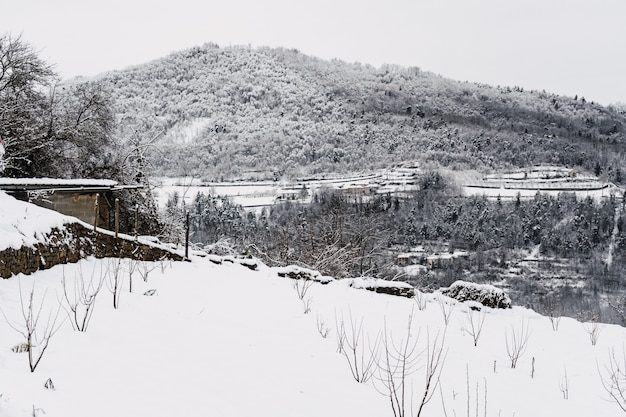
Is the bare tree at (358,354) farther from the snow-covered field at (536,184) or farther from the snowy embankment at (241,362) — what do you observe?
the snow-covered field at (536,184)

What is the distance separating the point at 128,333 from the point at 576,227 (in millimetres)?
94451

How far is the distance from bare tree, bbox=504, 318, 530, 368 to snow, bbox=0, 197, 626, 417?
11cm

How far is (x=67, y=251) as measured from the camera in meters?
7.11

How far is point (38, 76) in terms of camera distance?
62.9 feet

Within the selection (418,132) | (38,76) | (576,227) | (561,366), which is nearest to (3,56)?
(38,76)

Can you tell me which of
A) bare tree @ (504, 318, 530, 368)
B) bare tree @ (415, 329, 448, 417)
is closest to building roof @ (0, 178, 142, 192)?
bare tree @ (415, 329, 448, 417)

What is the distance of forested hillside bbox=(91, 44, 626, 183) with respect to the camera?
117938 mm

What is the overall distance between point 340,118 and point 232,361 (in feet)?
466

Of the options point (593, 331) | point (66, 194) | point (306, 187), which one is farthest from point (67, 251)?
point (306, 187)

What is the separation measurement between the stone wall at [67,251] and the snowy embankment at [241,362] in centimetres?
20

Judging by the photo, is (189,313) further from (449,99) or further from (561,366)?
(449,99)

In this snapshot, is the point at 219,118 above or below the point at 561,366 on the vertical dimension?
above

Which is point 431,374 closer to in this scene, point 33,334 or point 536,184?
point 33,334

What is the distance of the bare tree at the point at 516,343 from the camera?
5.46 metres
